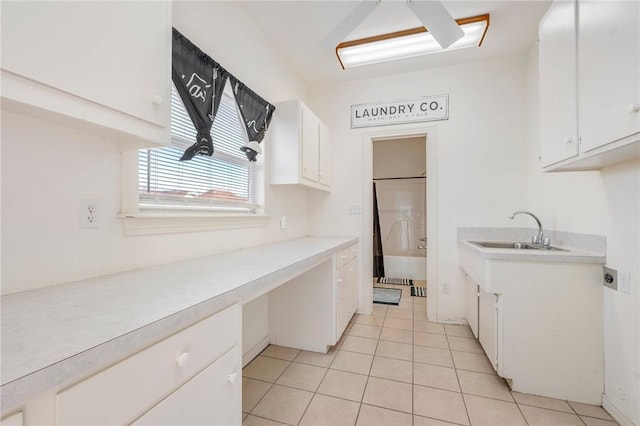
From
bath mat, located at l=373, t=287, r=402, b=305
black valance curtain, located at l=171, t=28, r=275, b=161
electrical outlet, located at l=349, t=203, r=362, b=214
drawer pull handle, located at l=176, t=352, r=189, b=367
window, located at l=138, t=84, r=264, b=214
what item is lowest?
bath mat, located at l=373, t=287, r=402, b=305

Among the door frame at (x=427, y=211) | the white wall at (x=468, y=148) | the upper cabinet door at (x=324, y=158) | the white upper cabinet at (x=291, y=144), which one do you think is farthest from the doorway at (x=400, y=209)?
the white upper cabinet at (x=291, y=144)

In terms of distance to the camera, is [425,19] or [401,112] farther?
[401,112]

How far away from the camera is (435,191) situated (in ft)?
9.80

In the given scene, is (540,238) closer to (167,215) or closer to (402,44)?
(402,44)

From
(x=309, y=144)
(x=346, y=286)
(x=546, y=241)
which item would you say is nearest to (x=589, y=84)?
(x=546, y=241)

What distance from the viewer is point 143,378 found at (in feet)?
2.24

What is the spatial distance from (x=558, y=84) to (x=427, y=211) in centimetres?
156

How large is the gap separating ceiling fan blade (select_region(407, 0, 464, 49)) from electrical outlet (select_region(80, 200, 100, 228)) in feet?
6.24

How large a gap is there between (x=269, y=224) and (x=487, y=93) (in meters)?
2.56

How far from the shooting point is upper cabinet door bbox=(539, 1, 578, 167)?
1520 millimetres

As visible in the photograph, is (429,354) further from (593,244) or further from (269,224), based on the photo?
(269,224)

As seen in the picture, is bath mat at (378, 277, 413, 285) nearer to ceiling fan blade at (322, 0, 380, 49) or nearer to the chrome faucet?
the chrome faucet

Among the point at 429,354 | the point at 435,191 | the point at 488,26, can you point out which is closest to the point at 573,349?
the point at 429,354

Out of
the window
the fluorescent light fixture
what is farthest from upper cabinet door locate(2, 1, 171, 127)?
the fluorescent light fixture
